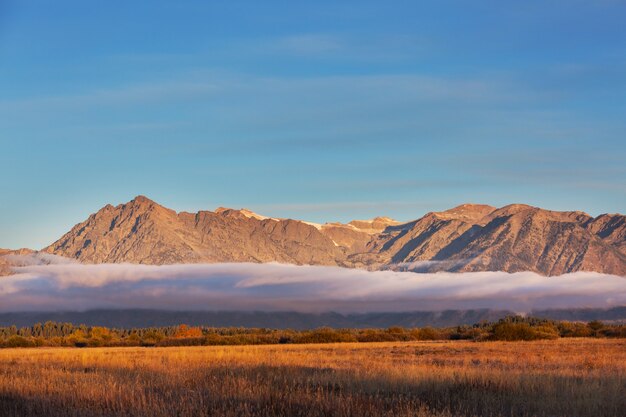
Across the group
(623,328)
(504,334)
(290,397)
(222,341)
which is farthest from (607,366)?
(222,341)

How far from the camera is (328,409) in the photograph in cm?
1883

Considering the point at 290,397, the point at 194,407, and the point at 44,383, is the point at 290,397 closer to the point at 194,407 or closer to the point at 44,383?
the point at 194,407

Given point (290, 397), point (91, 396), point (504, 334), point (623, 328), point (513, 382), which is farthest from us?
point (623, 328)

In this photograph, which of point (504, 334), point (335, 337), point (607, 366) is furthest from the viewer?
point (335, 337)

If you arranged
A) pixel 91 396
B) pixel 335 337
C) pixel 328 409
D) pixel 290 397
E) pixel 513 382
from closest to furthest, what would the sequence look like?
pixel 328 409, pixel 290 397, pixel 91 396, pixel 513 382, pixel 335 337

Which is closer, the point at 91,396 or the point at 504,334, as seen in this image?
the point at 91,396

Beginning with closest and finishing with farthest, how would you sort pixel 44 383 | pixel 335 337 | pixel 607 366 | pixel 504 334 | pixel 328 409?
pixel 328 409 → pixel 44 383 → pixel 607 366 → pixel 504 334 → pixel 335 337

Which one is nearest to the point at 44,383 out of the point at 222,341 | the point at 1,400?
the point at 1,400

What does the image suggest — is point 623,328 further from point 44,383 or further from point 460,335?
point 44,383

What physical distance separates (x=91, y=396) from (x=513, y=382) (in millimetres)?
12116

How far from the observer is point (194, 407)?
19078mm

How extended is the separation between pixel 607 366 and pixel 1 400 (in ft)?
76.5

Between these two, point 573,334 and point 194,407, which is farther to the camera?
point 573,334

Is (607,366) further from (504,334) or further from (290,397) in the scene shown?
(504,334)
